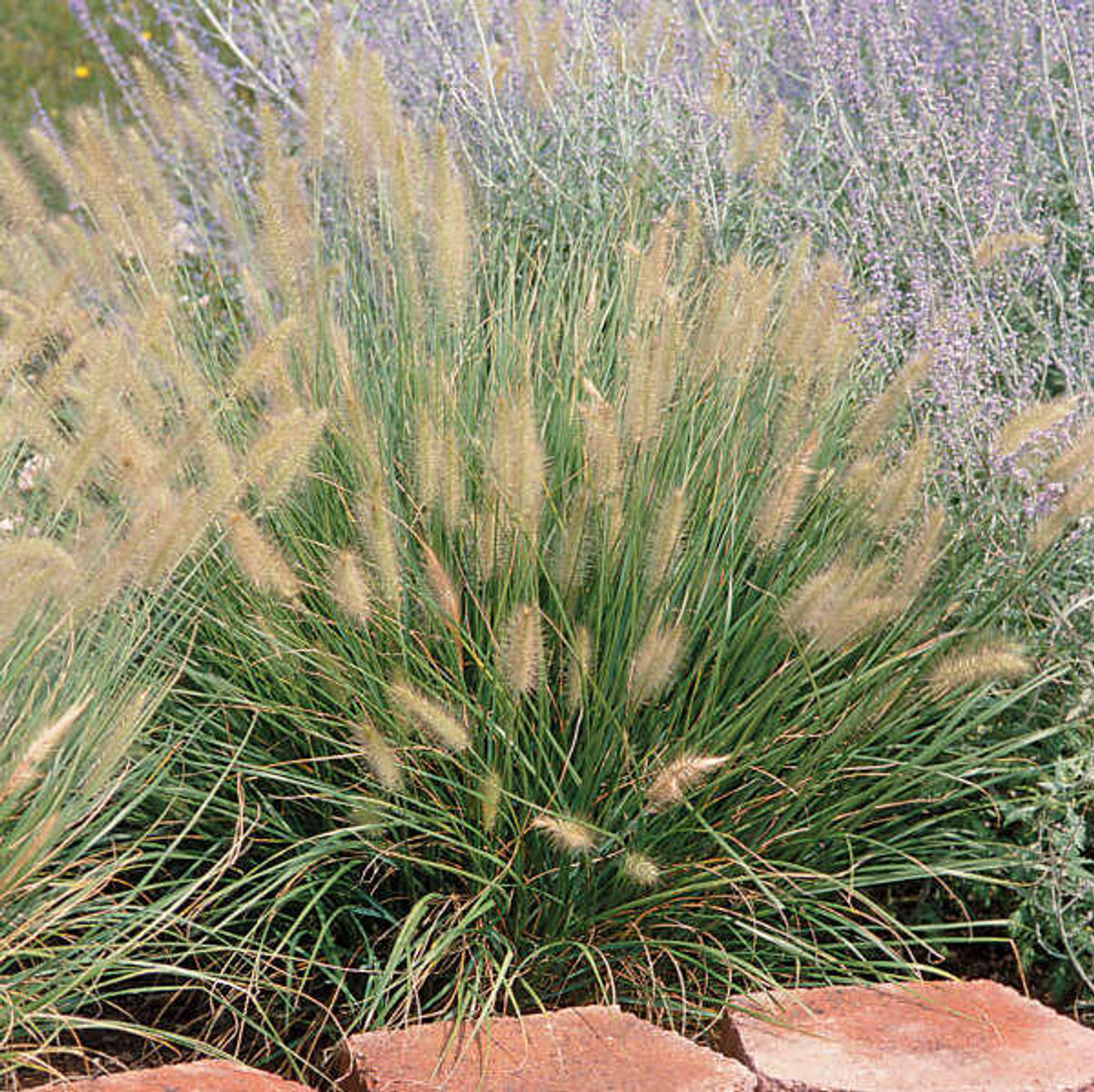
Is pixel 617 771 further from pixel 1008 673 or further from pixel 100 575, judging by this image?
pixel 100 575

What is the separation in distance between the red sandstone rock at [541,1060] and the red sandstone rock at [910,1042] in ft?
0.31

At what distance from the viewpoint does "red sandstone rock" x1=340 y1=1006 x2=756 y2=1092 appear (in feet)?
6.52

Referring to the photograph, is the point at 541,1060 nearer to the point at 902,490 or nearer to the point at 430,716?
the point at 430,716

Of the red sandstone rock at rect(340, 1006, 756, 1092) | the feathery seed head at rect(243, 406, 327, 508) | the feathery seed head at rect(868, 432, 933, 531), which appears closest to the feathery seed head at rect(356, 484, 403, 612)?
the feathery seed head at rect(243, 406, 327, 508)

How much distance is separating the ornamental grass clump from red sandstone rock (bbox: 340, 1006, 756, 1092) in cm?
8

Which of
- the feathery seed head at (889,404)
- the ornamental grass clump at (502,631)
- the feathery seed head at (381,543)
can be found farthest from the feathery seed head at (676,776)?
the feathery seed head at (889,404)

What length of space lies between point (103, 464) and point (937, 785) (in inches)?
58.4

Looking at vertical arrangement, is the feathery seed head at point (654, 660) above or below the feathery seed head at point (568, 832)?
above

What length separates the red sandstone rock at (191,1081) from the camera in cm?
185

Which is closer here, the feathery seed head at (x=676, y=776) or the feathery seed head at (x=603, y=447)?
the feathery seed head at (x=676, y=776)

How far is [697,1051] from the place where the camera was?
2064mm

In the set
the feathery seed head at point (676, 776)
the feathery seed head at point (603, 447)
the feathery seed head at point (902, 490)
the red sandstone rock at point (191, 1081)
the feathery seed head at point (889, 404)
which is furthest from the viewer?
the feathery seed head at point (889, 404)

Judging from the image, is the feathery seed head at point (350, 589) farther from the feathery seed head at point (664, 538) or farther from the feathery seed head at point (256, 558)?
the feathery seed head at point (664, 538)

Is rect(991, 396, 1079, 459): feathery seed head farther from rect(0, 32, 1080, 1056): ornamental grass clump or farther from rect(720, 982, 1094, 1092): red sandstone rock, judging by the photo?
rect(720, 982, 1094, 1092): red sandstone rock
